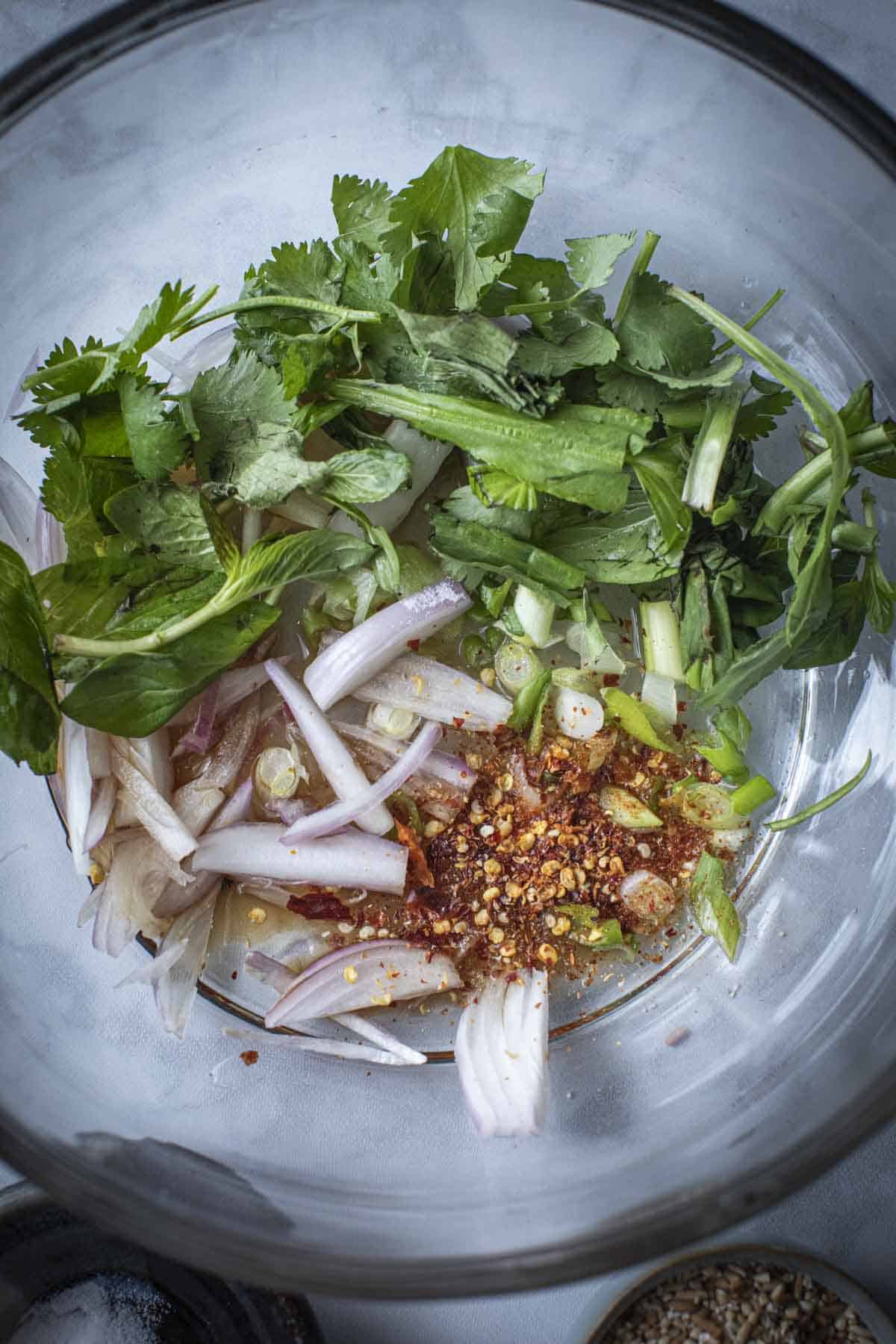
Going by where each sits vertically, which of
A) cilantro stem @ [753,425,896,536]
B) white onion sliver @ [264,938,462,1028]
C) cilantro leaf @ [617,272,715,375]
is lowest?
white onion sliver @ [264,938,462,1028]

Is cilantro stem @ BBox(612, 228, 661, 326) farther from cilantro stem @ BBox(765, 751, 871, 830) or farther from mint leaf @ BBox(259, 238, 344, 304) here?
cilantro stem @ BBox(765, 751, 871, 830)

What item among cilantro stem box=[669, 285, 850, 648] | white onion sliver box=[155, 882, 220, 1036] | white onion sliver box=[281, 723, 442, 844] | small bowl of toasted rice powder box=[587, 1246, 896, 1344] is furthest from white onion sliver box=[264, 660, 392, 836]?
small bowl of toasted rice powder box=[587, 1246, 896, 1344]

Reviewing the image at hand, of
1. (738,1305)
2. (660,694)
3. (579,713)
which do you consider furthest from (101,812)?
(738,1305)

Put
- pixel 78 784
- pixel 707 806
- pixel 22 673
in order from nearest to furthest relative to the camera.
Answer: pixel 22 673 → pixel 78 784 → pixel 707 806

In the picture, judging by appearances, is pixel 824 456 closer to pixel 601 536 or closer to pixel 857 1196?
pixel 601 536

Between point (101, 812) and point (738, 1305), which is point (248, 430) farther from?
point (738, 1305)
